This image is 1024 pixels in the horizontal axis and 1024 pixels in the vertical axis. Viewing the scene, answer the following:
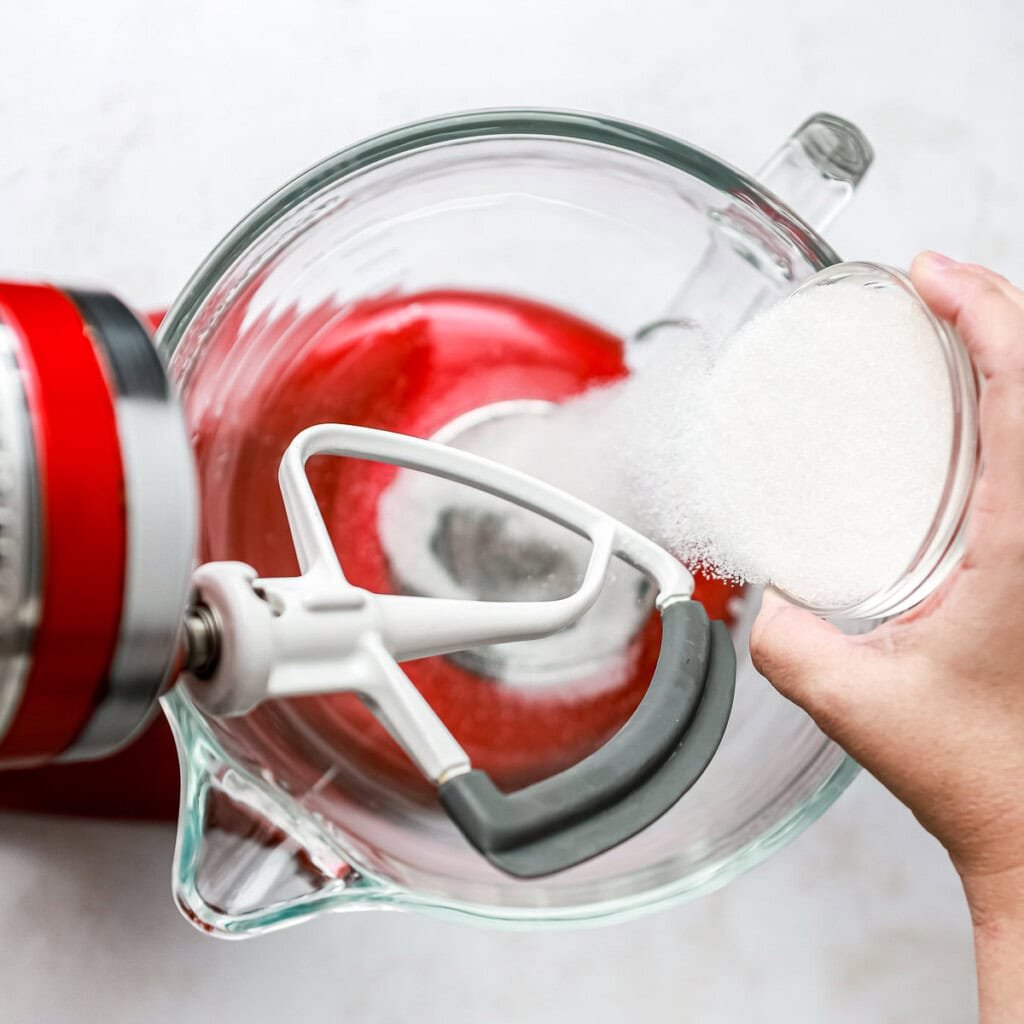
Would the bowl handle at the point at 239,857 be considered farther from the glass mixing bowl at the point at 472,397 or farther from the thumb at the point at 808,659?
the thumb at the point at 808,659

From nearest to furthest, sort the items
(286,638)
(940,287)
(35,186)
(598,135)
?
(286,638) < (940,287) < (598,135) < (35,186)

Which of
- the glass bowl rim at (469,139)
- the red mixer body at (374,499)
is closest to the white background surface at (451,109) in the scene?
the red mixer body at (374,499)

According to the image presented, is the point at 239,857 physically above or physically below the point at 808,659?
below

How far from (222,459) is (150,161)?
0.24 meters

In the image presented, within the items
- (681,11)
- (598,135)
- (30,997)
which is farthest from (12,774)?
(681,11)

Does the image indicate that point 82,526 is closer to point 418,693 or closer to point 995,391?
point 418,693

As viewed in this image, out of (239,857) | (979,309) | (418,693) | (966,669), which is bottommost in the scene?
(239,857)

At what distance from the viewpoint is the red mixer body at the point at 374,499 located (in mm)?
596

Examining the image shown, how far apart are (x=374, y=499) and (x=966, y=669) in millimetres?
323

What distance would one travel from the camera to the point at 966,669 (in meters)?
0.49

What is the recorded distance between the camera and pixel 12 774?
0.62 m

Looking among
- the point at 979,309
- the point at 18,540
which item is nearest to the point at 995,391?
the point at 979,309

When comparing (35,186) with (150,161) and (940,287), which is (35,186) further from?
(940,287)

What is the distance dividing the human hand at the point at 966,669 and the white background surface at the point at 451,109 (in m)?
0.18
